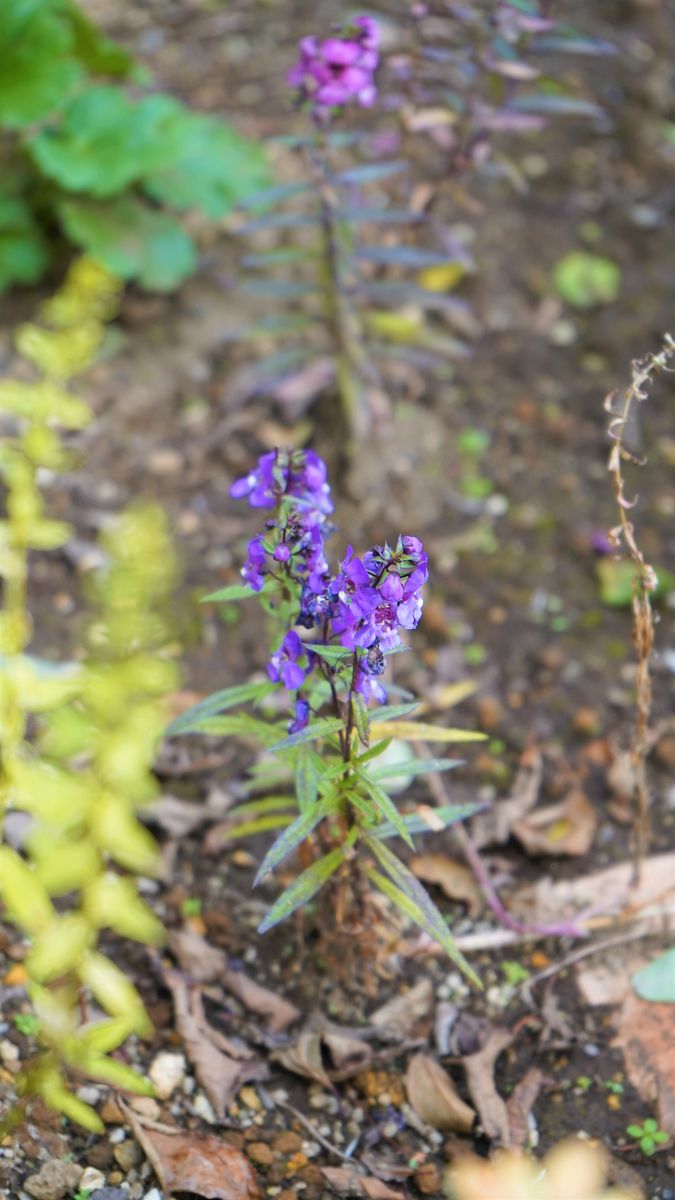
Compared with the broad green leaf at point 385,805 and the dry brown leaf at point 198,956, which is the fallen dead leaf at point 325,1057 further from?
the broad green leaf at point 385,805

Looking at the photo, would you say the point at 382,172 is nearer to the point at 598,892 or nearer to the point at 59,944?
the point at 598,892

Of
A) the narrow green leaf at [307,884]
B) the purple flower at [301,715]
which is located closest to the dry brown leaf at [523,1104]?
the narrow green leaf at [307,884]

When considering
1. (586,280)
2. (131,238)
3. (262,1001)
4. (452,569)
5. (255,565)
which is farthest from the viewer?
(586,280)

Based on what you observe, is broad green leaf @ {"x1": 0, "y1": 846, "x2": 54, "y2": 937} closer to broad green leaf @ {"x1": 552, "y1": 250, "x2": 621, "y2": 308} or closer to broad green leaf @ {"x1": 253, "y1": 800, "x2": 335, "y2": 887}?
broad green leaf @ {"x1": 253, "y1": 800, "x2": 335, "y2": 887}

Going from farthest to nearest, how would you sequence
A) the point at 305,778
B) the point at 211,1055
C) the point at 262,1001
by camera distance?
the point at 262,1001 < the point at 211,1055 < the point at 305,778

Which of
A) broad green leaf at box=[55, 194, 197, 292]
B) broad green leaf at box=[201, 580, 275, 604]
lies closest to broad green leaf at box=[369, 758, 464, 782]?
broad green leaf at box=[201, 580, 275, 604]

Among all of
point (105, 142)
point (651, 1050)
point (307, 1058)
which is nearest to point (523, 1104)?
point (651, 1050)

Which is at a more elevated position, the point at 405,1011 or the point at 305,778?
the point at 305,778
